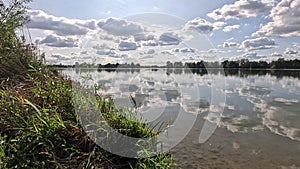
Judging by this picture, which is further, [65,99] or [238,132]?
[238,132]

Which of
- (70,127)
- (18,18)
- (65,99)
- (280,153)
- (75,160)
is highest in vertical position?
(18,18)

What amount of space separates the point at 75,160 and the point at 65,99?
4.16 feet

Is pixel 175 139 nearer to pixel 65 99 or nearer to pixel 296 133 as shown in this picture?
pixel 65 99

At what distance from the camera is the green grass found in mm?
2840

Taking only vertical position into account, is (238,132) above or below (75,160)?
below

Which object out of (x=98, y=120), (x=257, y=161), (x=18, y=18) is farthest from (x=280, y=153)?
(x=18, y=18)

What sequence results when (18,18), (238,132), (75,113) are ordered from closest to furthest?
(75,113) → (238,132) → (18,18)

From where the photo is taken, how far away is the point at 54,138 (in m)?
3.06

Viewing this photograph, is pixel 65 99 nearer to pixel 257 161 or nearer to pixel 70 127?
pixel 70 127

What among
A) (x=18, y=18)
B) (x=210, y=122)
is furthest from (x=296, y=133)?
(x=18, y=18)

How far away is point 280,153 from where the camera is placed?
5273 mm

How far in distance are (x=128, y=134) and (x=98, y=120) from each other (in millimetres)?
482

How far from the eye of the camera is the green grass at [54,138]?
9.32 ft

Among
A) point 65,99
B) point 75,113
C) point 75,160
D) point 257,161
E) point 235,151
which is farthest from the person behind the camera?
point 235,151
